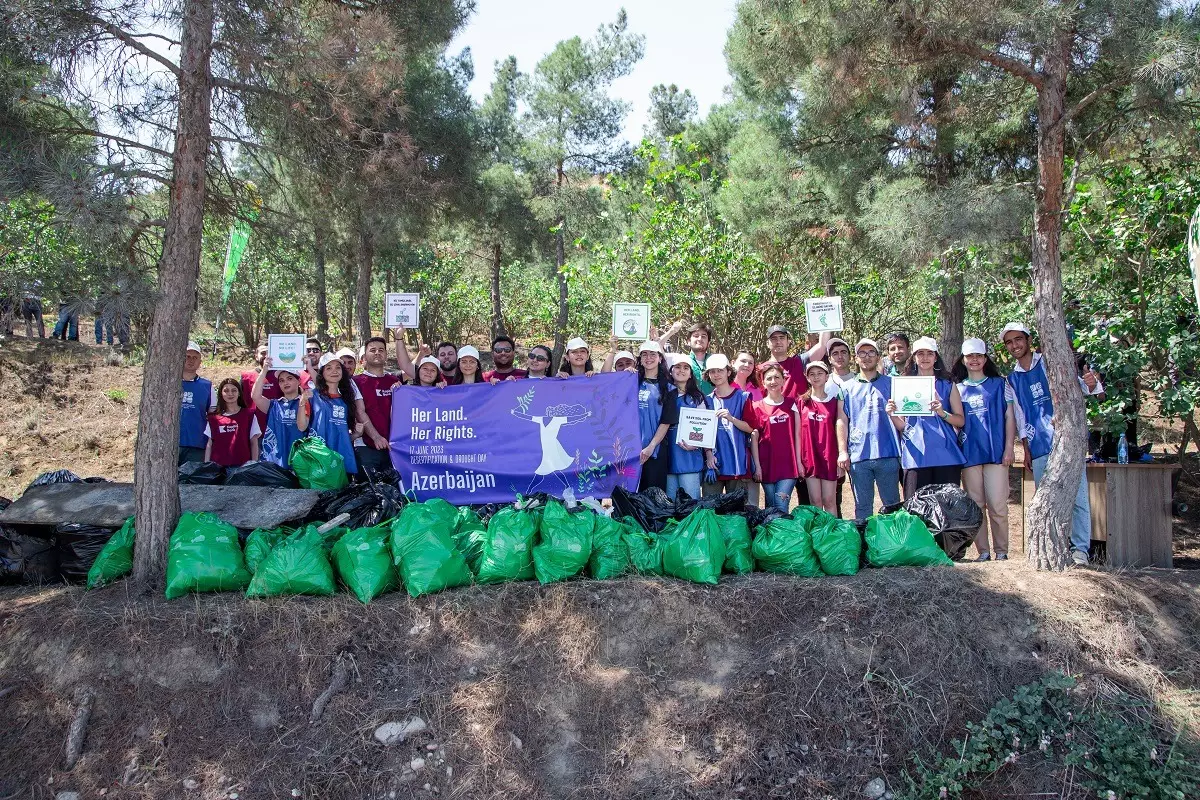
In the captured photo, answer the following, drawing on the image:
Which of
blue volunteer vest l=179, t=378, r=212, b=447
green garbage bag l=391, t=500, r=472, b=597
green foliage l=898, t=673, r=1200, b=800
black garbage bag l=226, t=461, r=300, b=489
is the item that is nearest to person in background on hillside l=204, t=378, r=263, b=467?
blue volunteer vest l=179, t=378, r=212, b=447

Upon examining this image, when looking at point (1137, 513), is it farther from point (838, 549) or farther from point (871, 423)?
point (838, 549)

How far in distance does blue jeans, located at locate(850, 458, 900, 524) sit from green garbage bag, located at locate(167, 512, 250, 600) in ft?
13.4

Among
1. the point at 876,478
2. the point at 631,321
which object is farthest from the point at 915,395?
the point at 631,321

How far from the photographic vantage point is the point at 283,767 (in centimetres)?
416

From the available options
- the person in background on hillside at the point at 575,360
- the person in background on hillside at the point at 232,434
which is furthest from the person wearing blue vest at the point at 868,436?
the person in background on hillside at the point at 232,434

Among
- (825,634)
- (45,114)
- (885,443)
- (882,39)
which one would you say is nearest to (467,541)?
(825,634)

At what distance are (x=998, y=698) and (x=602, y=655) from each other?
2045 mm

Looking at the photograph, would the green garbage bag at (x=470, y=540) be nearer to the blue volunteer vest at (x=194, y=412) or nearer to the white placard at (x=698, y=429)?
the white placard at (x=698, y=429)

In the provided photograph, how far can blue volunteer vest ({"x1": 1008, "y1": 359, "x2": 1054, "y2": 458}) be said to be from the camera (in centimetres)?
591

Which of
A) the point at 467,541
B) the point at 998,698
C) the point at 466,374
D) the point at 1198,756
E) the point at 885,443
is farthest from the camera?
the point at 466,374

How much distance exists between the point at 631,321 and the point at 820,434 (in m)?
1.67

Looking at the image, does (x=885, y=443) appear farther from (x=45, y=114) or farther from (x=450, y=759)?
(x=45, y=114)

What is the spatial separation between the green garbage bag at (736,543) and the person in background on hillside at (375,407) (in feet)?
8.82

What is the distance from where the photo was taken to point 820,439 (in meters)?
6.29
